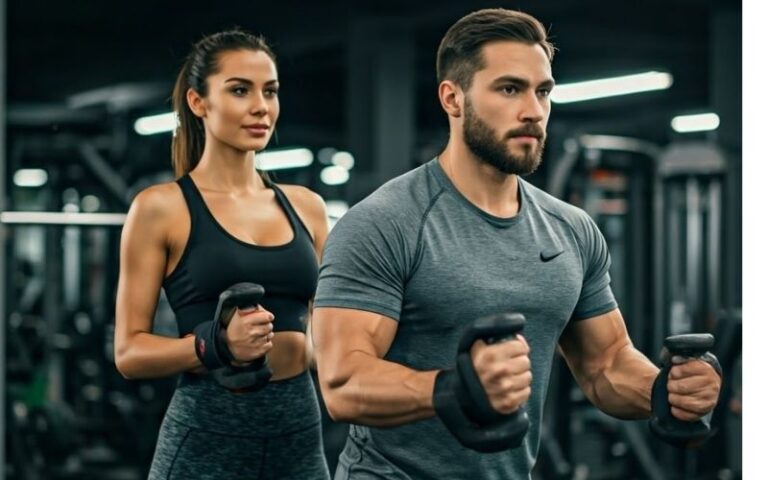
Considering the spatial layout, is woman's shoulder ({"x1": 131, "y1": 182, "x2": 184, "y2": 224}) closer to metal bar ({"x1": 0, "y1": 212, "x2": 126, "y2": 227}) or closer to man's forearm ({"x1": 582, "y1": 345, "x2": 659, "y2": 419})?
man's forearm ({"x1": 582, "y1": 345, "x2": 659, "y2": 419})

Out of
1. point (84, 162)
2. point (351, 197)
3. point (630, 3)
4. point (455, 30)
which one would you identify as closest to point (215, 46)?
point (455, 30)

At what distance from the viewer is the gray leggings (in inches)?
87.1

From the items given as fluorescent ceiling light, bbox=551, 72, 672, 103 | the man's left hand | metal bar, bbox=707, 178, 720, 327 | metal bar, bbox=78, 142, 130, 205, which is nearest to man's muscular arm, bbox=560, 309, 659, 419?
the man's left hand

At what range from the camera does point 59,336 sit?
6961 mm

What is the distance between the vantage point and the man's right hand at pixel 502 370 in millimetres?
1507

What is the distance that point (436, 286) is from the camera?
69.7 inches

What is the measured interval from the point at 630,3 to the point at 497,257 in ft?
23.5

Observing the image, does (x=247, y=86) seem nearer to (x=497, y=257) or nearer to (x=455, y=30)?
(x=455, y=30)

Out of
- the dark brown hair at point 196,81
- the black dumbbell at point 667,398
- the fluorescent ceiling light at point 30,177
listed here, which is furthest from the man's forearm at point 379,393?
the fluorescent ceiling light at point 30,177

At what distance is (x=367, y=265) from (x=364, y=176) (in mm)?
5534

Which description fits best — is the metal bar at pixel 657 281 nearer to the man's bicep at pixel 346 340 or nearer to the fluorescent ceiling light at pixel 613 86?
the man's bicep at pixel 346 340

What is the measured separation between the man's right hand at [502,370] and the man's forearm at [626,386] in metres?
0.50

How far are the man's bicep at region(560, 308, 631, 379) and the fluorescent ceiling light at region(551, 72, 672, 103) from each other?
9.11 meters

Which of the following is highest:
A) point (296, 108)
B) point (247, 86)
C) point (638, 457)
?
point (296, 108)
